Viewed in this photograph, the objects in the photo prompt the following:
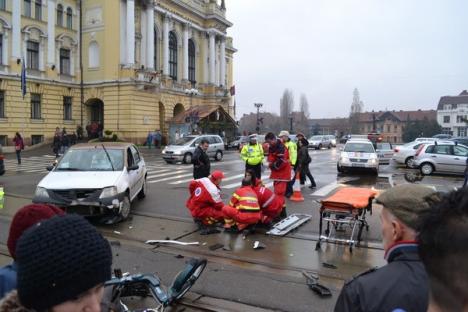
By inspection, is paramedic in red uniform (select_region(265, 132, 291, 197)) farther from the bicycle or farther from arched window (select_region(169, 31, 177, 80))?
arched window (select_region(169, 31, 177, 80))

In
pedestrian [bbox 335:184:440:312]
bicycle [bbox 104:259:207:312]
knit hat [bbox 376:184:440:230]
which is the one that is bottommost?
bicycle [bbox 104:259:207:312]

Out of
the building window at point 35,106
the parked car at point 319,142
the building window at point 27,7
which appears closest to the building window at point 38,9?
the building window at point 27,7

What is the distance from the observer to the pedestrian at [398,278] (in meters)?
2.02

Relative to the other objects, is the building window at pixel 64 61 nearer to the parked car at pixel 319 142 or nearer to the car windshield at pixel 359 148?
the parked car at pixel 319 142

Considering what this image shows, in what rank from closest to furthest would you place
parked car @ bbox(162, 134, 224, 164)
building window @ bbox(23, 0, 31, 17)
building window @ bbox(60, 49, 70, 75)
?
1. parked car @ bbox(162, 134, 224, 164)
2. building window @ bbox(23, 0, 31, 17)
3. building window @ bbox(60, 49, 70, 75)

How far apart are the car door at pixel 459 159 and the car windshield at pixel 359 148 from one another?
12.0 feet

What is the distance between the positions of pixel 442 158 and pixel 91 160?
16446 mm

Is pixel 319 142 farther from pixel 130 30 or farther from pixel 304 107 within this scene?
pixel 304 107

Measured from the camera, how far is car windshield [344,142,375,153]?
67.9 feet

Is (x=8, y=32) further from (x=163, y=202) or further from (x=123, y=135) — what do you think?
(x=163, y=202)

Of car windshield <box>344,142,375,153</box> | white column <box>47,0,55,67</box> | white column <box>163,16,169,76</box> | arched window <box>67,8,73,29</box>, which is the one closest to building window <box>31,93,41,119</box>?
white column <box>47,0,55,67</box>

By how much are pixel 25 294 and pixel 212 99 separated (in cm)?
5663

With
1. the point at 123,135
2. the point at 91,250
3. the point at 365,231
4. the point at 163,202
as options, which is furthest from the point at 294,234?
the point at 123,135

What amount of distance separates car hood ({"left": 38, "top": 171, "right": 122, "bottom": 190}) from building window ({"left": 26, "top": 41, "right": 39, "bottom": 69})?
110 feet
